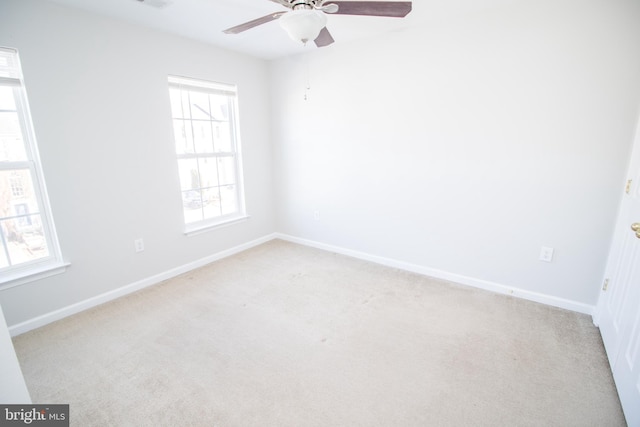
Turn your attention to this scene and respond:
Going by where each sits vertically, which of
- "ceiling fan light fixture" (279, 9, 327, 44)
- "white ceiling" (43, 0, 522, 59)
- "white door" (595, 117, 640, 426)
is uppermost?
"white ceiling" (43, 0, 522, 59)

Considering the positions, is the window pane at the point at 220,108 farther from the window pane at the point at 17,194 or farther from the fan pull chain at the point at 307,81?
the window pane at the point at 17,194

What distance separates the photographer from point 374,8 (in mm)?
1604

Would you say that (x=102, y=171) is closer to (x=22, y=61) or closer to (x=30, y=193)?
(x=30, y=193)

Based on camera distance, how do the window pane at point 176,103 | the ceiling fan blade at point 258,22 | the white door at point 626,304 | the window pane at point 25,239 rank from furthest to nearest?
the window pane at point 176,103 → the window pane at point 25,239 → the ceiling fan blade at point 258,22 → the white door at point 626,304

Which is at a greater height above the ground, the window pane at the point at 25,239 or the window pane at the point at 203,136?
the window pane at the point at 203,136

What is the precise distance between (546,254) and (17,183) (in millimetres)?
4126

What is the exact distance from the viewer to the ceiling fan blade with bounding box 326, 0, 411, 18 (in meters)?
1.53

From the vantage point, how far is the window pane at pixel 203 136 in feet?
10.7

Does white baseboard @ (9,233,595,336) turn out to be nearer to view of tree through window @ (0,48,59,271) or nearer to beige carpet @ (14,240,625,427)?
beige carpet @ (14,240,625,427)

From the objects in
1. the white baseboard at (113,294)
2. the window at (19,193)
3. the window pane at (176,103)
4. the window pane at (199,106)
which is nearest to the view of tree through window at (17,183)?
the window at (19,193)

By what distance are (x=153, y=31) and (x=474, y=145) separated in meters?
3.04

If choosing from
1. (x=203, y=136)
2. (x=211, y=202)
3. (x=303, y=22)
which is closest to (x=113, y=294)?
(x=211, y=202)

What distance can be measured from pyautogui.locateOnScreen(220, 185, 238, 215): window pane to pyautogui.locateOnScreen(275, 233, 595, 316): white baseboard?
110 cm

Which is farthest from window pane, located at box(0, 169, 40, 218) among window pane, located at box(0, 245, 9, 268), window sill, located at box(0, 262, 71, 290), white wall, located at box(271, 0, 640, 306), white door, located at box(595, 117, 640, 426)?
white door, located at box(595, 117, 640, 426)
